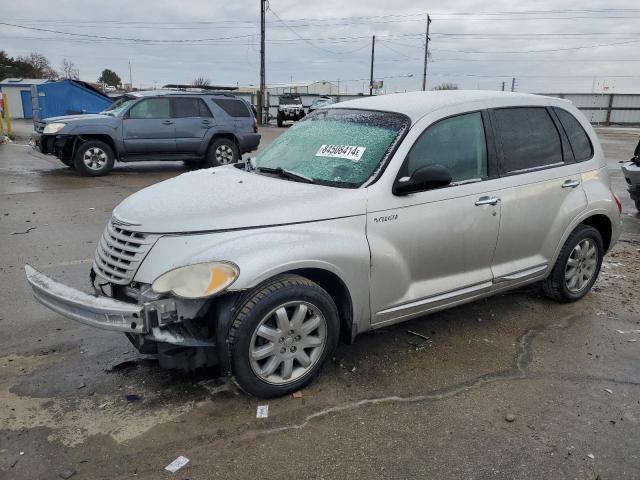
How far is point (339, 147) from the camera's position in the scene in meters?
3.94

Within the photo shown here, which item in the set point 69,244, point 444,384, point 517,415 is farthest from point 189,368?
point 69,244

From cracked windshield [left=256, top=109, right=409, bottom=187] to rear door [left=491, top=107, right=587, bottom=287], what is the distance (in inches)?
38.3

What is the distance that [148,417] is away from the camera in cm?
315

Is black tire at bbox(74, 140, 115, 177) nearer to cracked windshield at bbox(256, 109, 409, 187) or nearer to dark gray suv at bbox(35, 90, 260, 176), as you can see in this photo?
dark gray suv at bbox(35, 90, 260, 176)

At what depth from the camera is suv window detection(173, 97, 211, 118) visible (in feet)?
Result: 42.1

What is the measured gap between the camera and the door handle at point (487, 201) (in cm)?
395

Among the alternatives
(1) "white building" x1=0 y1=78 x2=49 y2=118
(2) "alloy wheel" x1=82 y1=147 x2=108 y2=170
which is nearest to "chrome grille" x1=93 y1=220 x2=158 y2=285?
(2) "alloy wheel" x1=82 y1=147 x2=108 y2=170

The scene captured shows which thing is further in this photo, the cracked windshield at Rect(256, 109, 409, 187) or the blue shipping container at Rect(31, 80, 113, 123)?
the blue shipping container at Rect(31, 80, 113, 123)

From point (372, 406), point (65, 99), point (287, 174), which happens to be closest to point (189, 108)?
point (287, 174)

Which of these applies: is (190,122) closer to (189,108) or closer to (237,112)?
(189,108)

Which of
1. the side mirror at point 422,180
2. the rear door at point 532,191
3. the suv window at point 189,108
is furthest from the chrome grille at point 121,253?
the suv window at point 189,108

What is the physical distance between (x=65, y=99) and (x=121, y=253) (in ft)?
70.3

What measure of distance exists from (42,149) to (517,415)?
11.8m

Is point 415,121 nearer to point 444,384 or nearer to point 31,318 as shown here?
point 444,384
